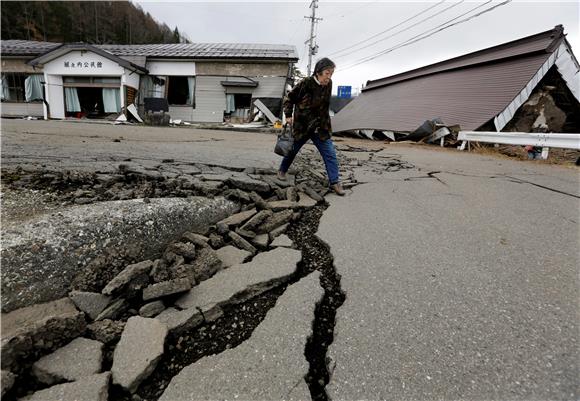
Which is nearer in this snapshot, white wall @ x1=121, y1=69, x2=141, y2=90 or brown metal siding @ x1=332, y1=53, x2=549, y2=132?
brown metal siding @ x1=332, y1=53, x2=549, y2=132

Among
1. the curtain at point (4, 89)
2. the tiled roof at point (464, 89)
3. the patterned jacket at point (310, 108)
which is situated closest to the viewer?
the patterned jacket at point (310, 108)

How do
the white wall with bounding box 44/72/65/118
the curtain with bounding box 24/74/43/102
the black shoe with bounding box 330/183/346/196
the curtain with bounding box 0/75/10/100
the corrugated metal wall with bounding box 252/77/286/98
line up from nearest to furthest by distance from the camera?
the black shoe with bounding box 330/183/346/196
the corrugated metal wall with bounding box 252/77/286/98
the white wall with bounding box 44/72/65/118
the curtain with bounding box 24/74/43/102
the curtain with bounding box 0/75/10/100

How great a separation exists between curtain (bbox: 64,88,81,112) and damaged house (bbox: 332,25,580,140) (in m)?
15.4

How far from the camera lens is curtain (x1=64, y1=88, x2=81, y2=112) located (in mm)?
15469

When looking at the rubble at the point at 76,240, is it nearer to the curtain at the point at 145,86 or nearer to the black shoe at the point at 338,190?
the black shoe at the point at 338,190

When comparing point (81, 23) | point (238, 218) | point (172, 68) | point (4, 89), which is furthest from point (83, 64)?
point (81, 23)

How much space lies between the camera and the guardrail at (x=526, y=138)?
17.7 feet

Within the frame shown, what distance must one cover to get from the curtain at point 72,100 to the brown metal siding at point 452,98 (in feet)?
46.6

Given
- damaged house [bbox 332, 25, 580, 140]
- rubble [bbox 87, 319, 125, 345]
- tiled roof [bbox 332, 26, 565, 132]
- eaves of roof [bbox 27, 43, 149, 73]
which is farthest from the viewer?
eaves of roof [bbox 27, 43, 149, 73]

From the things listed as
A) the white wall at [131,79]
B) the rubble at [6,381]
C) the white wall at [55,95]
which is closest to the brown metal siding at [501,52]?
the rubble at [6,381]

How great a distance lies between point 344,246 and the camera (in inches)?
77.1

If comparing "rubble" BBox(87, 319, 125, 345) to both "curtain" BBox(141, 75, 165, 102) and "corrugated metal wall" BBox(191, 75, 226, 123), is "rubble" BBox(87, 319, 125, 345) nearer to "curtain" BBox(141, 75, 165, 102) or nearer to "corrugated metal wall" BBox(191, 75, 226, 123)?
"corrugated metal wall" BBox(191, 75, 226, 123)

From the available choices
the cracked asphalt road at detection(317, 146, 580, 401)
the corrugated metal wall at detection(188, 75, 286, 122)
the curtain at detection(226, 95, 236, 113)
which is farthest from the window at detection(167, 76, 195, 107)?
the cracked asphalt road at detection(317, 146, 580, 401)

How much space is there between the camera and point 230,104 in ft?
49.5
